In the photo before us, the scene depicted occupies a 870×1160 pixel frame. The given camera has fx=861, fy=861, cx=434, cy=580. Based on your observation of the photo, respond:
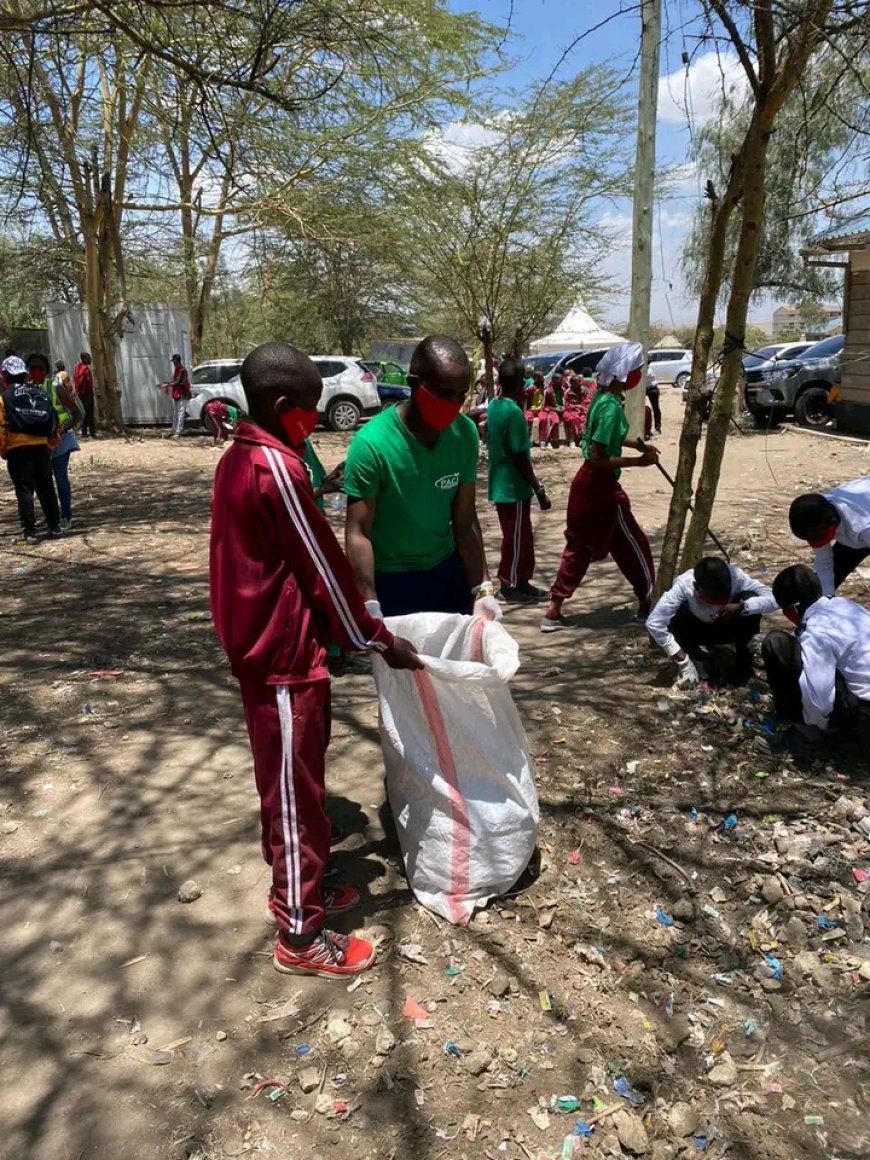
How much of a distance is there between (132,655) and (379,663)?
2.98m

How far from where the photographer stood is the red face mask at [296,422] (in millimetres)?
2227

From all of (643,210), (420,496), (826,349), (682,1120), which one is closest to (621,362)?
(420,496)

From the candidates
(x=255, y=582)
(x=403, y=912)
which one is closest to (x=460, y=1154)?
(x=403, y=912)

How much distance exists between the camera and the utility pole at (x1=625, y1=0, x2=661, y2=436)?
945 centimetres

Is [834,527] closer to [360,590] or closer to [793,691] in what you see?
[793,691]

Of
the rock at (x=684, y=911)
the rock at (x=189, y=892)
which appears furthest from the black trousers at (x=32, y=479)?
the rock at (x=684, y=911)

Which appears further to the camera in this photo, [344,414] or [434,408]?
[344,414]

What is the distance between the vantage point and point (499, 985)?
2.30m

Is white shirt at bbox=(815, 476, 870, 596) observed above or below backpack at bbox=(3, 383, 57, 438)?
below

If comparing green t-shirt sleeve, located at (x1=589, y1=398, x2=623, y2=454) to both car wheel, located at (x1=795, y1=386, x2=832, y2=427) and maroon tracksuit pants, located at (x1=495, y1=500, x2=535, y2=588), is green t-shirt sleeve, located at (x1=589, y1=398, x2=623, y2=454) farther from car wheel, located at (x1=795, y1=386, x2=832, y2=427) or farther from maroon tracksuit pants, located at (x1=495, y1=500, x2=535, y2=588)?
car wheel, located at (x1=795, y1=386, x2=832, y2=427)

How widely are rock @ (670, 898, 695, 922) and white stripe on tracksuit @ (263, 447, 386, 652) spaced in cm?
128

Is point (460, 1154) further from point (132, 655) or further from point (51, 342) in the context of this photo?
point (51, 342)

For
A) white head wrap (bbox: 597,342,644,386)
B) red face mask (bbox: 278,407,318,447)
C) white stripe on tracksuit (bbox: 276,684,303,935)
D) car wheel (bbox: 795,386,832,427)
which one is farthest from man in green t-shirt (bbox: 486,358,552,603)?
car wheel (bbox: 795,386,832,427)

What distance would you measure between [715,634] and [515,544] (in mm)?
2090
